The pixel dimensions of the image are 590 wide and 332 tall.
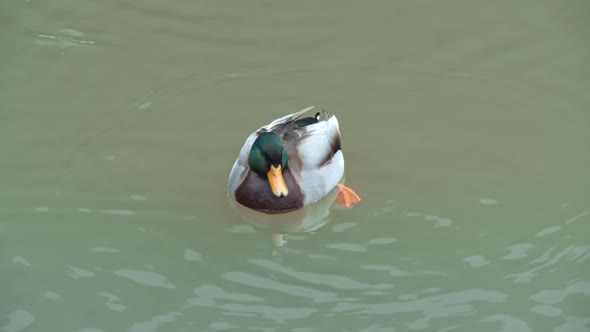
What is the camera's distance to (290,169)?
7574 mm

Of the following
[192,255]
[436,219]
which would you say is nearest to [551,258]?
[436,219]

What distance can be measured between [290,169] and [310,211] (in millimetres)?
360

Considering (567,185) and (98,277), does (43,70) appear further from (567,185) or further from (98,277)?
(567,185)

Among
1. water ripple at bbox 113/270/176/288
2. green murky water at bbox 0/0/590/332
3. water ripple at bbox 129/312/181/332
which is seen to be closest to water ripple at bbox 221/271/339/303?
green murky water at bbox 0/0/590/332

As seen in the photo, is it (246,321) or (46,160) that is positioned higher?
(46,160)

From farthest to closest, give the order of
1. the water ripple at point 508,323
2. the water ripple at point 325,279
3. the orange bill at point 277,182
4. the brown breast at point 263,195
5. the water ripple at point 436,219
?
the brown breast at point 263,195, the orange bill at point 277,182, the water ripple at point 436,219, the water ripple at point 325,279, the water ripple at point 508,323

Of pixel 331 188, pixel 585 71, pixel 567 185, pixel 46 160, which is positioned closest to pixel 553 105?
pixel 585 71

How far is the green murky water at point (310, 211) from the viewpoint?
6430mm

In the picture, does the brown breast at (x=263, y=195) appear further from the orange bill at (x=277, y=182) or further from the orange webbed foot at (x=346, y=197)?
the orange webbed foot at (x=346, y=197)

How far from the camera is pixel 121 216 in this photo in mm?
7277

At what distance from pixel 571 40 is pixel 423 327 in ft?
14.1

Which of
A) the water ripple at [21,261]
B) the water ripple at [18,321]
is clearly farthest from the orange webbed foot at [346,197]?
the water ripple at [18,321]

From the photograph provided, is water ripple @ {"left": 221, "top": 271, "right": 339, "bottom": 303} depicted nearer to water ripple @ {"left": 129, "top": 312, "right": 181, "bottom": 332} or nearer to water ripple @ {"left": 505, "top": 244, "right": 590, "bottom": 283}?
water ripple @ {"left": 129, "top": 312, "right": 181, "bottom": 332}

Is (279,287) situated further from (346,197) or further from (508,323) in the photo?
(508,323)
